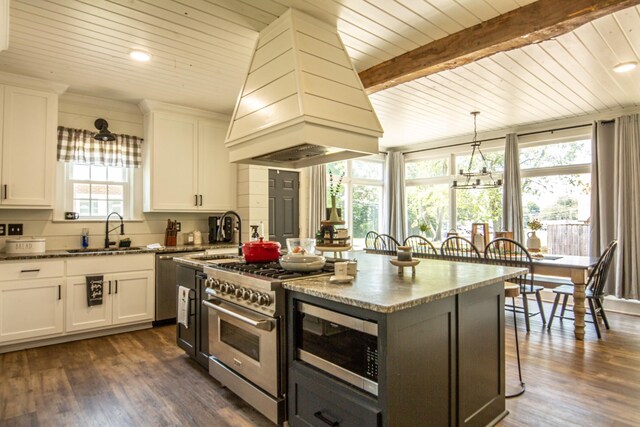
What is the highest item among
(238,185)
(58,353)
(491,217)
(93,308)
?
(238,185)

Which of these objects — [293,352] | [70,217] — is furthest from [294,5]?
[70,217]

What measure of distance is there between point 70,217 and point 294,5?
3423mm

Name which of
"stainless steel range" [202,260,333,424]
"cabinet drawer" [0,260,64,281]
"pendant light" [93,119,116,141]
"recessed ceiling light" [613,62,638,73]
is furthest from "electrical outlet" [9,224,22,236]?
"recessed ceiling light" [613,62,638,73]

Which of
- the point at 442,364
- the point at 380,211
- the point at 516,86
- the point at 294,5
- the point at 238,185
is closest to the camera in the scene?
the point at 442,364

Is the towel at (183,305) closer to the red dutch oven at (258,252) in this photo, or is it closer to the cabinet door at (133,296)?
the red dutch oven at (258,252)

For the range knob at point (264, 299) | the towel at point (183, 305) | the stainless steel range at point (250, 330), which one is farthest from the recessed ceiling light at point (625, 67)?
the towel at point (183, 305)

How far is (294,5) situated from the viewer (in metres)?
2.40

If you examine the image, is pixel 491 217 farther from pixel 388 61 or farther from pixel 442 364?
pixel 442 364

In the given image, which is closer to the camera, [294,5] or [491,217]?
[294,5]

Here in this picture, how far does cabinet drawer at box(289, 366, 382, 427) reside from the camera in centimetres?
155

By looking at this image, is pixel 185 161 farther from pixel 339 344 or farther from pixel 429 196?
pixel 429 196

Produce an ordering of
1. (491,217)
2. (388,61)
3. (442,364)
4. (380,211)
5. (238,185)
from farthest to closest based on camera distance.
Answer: (380,211) → (491,217) → (238,185) → (388,61) → (442,364)

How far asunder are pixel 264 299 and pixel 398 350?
0.83 metres

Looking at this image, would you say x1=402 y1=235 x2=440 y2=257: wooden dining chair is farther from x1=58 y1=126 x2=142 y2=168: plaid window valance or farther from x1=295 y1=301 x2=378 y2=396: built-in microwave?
x1=58 y1=126 x2=142 y2=168: plaid window valance
